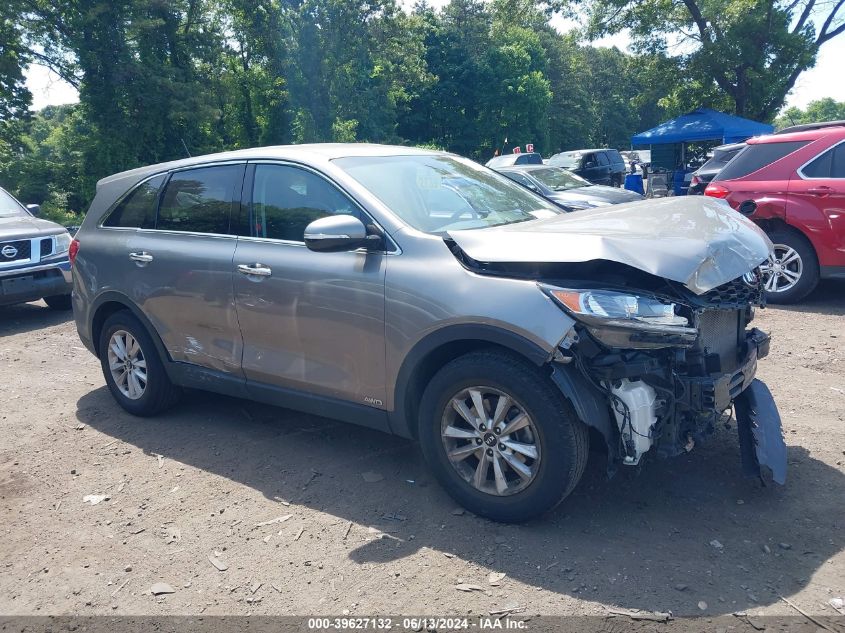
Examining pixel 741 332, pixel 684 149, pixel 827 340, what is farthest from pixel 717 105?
pixel 741 332

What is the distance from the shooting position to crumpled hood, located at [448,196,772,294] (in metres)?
3.34

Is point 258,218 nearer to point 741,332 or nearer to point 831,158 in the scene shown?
point 741,332

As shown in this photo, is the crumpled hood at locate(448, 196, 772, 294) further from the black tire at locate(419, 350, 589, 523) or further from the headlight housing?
the headlight housing

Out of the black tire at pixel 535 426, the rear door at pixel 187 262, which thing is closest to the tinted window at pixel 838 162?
the black tire at pixel 535 426

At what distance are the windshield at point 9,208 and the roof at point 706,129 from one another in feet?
59.5

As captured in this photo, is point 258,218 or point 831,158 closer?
point 258,218

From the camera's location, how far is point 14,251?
29.6 ft

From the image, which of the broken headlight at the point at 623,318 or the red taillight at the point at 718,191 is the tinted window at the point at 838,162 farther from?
the broken headlight at the point at 623,318

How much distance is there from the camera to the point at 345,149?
4.66 m

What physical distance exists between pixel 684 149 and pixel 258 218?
23.9m

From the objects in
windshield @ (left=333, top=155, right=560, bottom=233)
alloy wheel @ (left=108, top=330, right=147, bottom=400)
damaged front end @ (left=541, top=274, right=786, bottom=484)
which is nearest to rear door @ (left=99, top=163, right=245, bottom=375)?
alloy wheel @ (left=108, top=330, right=147, bottom=400)

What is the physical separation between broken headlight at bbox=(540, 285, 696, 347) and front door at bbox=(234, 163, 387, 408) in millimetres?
1065

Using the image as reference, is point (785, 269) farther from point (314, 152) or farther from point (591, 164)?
point (591, 164)

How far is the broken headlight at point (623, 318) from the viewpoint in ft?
10.8
